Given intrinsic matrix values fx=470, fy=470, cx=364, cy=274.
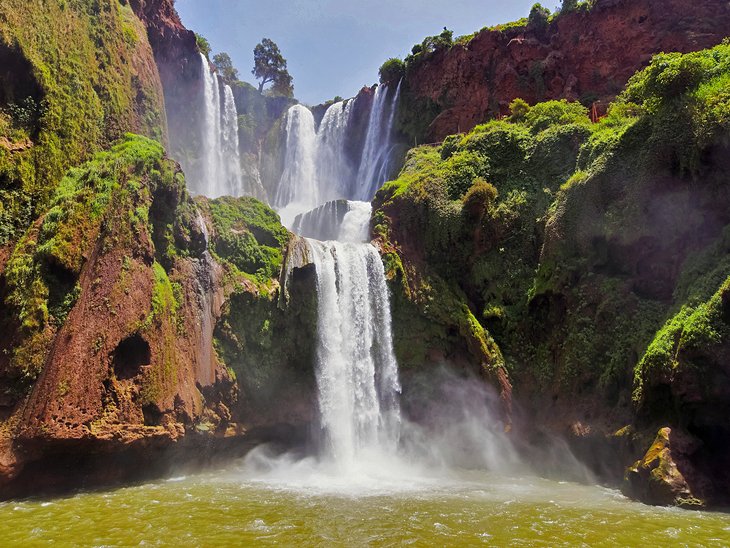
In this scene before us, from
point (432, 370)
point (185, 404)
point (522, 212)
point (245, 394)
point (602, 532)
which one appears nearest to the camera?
point (602, 532)

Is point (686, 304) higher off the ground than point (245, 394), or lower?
higher

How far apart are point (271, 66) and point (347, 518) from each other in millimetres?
69449

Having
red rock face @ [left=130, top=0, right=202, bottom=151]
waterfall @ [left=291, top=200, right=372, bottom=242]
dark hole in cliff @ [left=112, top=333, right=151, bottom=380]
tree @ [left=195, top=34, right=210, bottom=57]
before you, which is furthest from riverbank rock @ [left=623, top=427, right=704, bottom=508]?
tree @ [left=195, top=34, right=210, bottom=57]

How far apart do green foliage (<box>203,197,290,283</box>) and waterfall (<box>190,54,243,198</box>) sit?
2033 centimetres

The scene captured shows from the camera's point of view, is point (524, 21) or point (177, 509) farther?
point (524, 21)

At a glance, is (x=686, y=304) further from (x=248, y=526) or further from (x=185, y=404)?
(x=185, y=404)

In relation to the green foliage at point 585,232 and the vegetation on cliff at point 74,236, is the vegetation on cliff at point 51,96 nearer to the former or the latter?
the vegetation on cliff at point 74,236

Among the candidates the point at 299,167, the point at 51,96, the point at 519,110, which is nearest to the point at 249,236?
the point at 51,96

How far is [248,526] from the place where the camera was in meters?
9.90

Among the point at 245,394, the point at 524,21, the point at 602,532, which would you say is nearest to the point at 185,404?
the point at 245,394

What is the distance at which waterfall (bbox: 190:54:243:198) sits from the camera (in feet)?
139

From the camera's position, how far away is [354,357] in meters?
20.4

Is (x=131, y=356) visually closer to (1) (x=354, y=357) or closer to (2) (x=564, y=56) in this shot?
(1) (x=354, y=357)

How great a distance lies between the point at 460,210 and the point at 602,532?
→ 53.8 ft
